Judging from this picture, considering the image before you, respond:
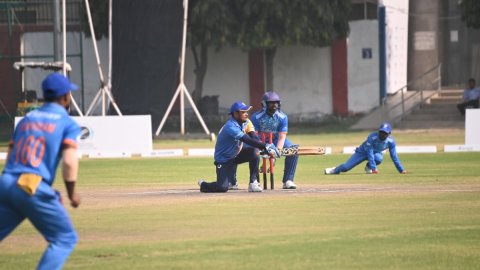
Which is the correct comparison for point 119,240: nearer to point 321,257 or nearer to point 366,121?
point 321,257

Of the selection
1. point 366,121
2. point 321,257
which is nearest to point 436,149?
point 366,121

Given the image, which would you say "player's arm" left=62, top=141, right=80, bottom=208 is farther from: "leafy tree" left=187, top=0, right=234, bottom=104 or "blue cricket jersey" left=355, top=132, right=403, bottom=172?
"leafy tree" left=187, top=0, right=234, bottom=104

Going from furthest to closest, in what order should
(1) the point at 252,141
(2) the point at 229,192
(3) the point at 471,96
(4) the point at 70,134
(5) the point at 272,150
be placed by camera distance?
(3) the point at 471,96 < (2) the point at 229,192 < (5) the point at 272,150 < (1) the point at 252,141 < (4) the point at 70,134

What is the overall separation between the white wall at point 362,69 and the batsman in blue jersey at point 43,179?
43.4 meters

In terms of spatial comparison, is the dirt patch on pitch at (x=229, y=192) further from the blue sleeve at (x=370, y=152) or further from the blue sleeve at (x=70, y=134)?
the blue sleeve at (x=70, y=134)

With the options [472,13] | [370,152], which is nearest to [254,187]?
[370,152]

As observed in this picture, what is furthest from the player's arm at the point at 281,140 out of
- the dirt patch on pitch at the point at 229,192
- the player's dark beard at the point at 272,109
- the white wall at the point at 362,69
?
the white wall at the point at 362,69

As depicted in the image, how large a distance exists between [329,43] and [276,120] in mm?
29789

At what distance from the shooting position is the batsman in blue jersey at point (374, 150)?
2628cm

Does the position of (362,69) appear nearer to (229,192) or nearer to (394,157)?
(394,157)

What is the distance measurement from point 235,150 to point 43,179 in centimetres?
1082

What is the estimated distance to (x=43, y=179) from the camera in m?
10.4

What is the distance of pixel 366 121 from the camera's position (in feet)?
168

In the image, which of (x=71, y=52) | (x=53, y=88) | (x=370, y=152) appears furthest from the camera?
(x=71, y=52)
